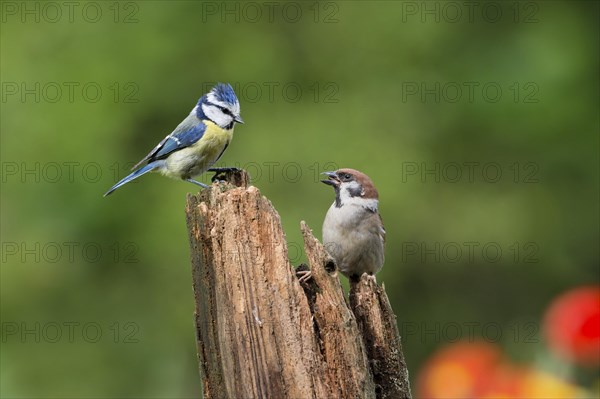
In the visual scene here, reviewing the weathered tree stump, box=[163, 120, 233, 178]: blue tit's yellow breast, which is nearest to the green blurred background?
box=[163, 120, 233, 178]: blue tit's yellow breast

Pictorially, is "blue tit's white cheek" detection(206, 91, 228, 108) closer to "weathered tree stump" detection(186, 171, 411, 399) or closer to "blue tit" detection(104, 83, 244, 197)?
"blue tit" detection(104, 83, 244, 197)

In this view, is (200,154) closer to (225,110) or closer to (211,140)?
(211,140)

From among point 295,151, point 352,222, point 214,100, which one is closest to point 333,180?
point 352,222

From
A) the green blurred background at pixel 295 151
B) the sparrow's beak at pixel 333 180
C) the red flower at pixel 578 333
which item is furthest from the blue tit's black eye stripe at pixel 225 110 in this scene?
the green blurred background at pixel 295 151

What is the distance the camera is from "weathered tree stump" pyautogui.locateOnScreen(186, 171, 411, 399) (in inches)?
180

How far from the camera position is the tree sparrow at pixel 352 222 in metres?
6.60

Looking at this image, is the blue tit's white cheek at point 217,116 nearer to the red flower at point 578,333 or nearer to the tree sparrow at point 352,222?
the tree sparrow at point 352,222

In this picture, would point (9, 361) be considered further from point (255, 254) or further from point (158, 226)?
point (255, 254)

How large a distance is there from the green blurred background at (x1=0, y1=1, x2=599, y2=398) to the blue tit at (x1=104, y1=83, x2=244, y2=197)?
3.27m

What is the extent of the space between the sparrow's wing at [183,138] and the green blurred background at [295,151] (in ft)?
10.9

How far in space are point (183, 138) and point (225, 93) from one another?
41 cm

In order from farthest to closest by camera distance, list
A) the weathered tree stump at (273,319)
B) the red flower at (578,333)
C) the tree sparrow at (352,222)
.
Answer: the tree sparrow at (352,222)
the red flower at (578,333)
the weathered tree stump at (273,319)

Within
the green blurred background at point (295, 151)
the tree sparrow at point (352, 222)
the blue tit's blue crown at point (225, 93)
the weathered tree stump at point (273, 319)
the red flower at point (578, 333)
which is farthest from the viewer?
the green blurred background at point (295, 151)

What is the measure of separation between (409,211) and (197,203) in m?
6.31
